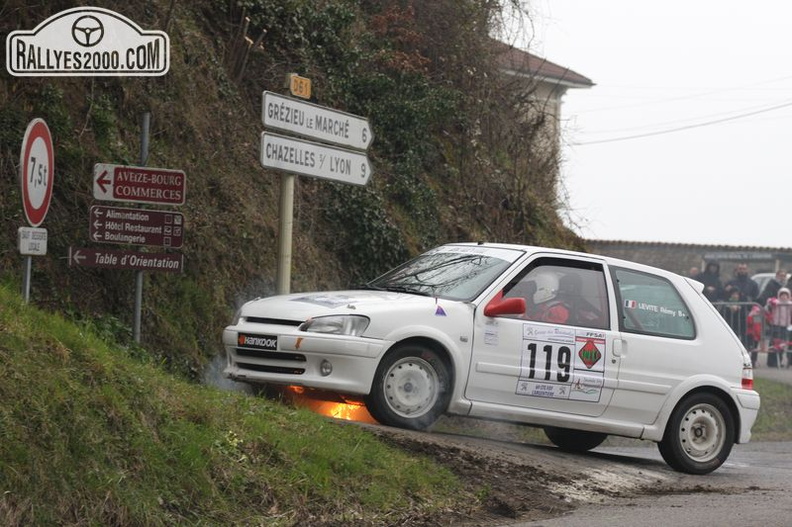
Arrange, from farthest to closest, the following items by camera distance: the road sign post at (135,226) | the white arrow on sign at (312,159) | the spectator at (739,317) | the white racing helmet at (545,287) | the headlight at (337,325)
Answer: the spectator at (739,317) → the white arrow on sign at (312,159) → the white racing helmet at (545,287) → the road sign post at (135,226) → the headlight at (337,325)

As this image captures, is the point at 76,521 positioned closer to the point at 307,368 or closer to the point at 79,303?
the point at 307,368

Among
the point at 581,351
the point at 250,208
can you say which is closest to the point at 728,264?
the point at 250,208

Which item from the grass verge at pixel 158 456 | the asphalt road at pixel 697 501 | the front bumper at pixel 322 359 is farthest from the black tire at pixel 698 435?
the grass verge at pixel 158 456

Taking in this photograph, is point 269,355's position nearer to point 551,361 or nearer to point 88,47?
point 551,361

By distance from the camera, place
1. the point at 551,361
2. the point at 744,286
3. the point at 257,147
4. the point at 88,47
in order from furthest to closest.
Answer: the point at 744,286 → the point at 257,147 → the point at 551,361 → the point at 88,47

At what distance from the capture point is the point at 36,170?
9.22 meters

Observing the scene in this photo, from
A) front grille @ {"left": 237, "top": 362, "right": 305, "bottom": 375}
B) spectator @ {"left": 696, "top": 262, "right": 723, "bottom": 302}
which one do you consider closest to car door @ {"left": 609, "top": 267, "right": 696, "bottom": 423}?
front grille @ {"left": 237, "top": 362, "right": 305, "bottom": 375}

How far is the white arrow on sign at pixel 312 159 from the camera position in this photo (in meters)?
11.7

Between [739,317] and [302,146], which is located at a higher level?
[302,146]

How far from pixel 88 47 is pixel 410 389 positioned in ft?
12.1

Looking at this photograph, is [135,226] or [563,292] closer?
[135,226]

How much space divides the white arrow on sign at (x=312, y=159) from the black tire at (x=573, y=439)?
123 inches

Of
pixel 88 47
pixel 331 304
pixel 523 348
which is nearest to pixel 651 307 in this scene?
pixel 523 348

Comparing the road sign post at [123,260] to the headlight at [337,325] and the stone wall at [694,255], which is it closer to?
the headlight at [337,325]
